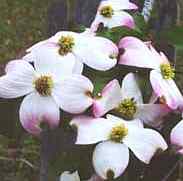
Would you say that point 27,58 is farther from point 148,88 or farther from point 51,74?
point 148,88

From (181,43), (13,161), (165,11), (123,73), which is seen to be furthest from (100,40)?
(13,161)

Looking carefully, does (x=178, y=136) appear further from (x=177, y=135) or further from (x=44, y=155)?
(x=44, y=155)

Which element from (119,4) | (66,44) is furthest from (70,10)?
(66,44)

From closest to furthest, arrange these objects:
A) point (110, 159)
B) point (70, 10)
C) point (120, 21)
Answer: point (110, 159)
point (120, 21)
point (70, 10)

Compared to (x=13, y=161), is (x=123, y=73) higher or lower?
higher

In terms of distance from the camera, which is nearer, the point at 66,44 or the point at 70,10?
the point at 66,44

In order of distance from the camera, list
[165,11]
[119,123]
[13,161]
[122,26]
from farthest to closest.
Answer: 1. [13,161]
2. [165,11]
3. [122,26]
4. [119,123]
